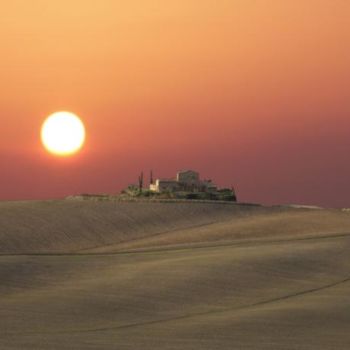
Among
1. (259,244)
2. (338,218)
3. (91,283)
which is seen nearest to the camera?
(91,283)

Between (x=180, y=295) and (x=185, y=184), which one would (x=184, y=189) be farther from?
(x=180, y=295)

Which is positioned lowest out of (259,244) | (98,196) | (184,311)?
(184,311)

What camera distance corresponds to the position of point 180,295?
110 feet

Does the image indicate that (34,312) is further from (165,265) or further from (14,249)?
(14,249)

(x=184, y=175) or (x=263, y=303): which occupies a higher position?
(x=184, y=175)

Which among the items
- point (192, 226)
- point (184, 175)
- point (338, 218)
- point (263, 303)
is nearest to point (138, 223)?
point (192, 226)

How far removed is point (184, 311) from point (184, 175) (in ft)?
264

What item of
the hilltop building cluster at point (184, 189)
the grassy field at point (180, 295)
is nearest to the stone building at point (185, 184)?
the hilltop building cluster at point (184, 189)

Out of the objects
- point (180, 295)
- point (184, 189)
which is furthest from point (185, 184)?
point (180, 295)

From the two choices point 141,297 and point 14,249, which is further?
point 14,249

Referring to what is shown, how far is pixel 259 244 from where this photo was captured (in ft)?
163

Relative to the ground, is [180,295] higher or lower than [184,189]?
lower

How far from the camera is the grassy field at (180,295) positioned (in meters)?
24.1

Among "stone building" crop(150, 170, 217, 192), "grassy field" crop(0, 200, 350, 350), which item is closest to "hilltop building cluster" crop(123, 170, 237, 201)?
"stone building" crop(150, 170, 217, 192)
